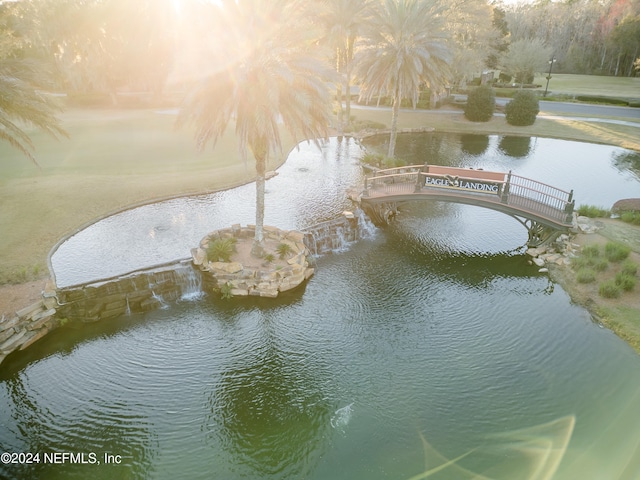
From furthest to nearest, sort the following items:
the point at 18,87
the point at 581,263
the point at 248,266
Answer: the point at 581,263 → the point at 248,266 → the point at 18,87

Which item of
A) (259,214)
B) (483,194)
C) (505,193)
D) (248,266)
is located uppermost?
(505,193)

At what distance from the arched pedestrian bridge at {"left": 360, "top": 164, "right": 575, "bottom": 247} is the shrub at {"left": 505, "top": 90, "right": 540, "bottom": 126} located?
38.0 m

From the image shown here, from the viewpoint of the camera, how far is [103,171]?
1544 inches

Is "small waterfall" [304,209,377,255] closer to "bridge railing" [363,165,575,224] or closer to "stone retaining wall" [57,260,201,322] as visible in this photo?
"bridge railing" [363,165,575,224]

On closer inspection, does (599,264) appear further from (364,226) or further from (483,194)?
(364,226)

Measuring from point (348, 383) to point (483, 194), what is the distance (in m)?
17.0

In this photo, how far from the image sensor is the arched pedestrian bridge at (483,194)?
2798 centimetres

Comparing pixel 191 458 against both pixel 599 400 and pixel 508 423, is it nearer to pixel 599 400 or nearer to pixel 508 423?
pixel 508 423

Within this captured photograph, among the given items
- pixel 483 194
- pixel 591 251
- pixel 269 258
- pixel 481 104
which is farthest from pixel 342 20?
pixel 591 251

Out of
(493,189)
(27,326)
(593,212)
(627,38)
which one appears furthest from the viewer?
(627,38)

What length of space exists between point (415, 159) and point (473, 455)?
37239mm

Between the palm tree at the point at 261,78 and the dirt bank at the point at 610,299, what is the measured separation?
1716 centimetres

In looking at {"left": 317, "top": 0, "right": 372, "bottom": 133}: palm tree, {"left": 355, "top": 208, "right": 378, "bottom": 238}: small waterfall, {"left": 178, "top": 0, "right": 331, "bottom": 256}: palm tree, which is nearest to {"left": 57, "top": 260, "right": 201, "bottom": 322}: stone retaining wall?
{"left": 178, "top": 0, "right": 331, "bottom": 256}: palm tree

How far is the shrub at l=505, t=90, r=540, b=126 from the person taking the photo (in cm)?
6169
